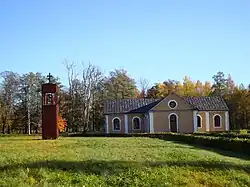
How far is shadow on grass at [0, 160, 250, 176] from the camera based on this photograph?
12523 mm

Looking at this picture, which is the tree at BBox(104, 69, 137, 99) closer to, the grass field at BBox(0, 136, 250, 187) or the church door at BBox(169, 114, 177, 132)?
the church door at BBox(169, 114, 177, 132)

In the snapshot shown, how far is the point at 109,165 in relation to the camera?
44.1ft

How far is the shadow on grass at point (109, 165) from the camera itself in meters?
12.5

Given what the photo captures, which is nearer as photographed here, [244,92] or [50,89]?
[50,89]

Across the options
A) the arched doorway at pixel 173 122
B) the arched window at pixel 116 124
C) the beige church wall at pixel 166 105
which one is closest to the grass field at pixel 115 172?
the beige church wall at pixel 166 105

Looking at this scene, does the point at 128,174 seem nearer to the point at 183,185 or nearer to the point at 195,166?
the point at 183,185

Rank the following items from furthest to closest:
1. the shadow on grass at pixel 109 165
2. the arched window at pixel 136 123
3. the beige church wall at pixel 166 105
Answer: the arched window at pixel 136 123, the beige church wall at pixel 166 105, the shadow on grass at pixel 109 165

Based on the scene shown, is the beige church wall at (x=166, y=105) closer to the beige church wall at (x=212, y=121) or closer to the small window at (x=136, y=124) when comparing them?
the small window at (x=136, y=124)

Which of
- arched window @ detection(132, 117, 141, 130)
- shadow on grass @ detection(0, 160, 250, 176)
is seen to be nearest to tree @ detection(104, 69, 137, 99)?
arched window @ detection(132, 117, 141, 130)

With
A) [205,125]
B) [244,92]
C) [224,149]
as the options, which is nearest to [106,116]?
[205,125]

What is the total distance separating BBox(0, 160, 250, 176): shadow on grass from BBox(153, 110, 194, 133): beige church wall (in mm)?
37876

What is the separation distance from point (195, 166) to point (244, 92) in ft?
181

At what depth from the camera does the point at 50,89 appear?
3219 centimetres

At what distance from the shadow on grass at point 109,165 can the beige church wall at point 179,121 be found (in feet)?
124
